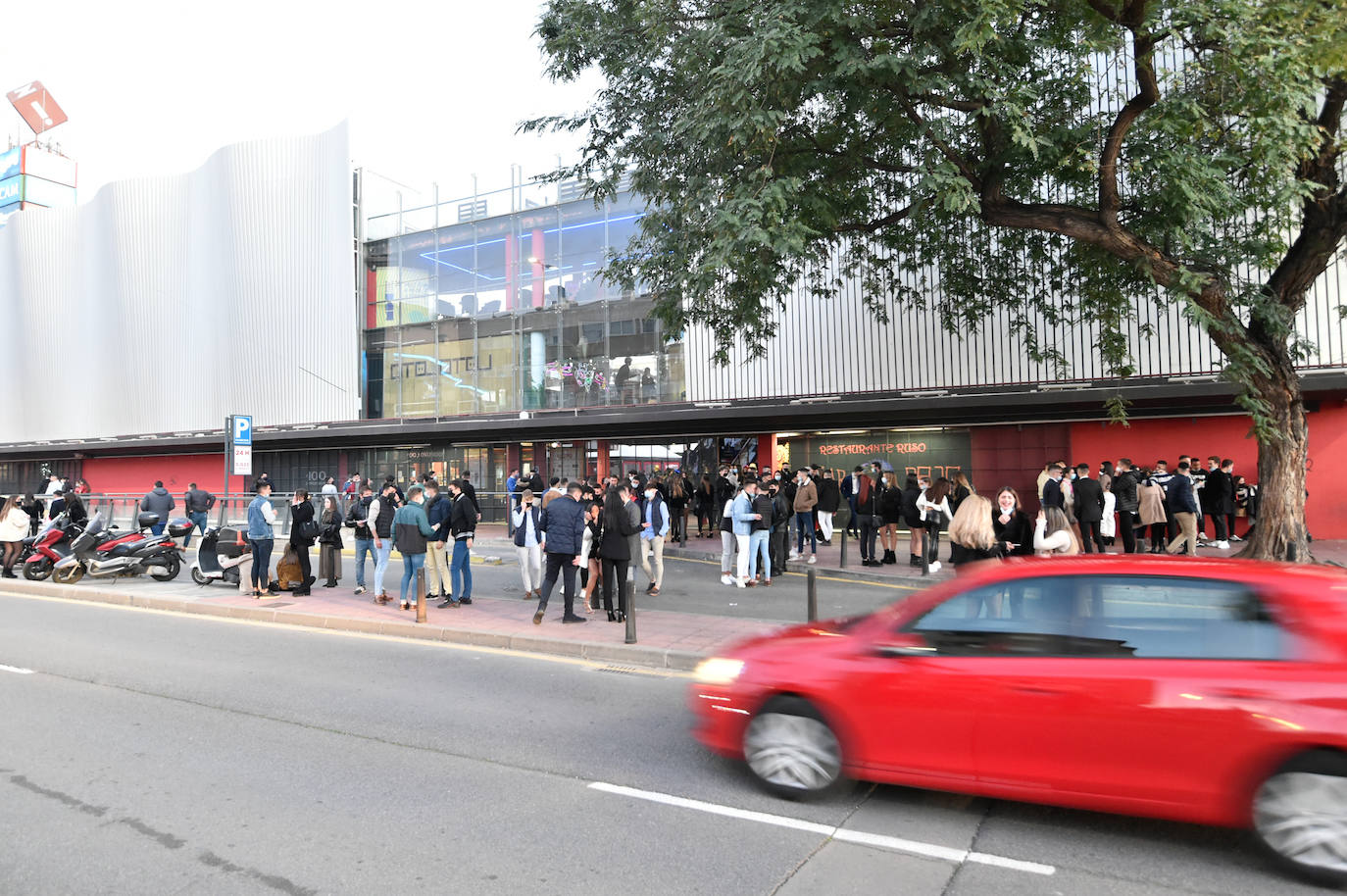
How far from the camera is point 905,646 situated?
4.60m

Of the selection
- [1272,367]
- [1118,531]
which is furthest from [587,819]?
[1118,531]

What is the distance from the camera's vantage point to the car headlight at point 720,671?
16.6 ft

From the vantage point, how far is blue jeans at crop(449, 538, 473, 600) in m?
11.7

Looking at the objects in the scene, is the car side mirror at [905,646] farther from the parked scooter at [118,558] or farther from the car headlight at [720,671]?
the parked scooter at [118,558]

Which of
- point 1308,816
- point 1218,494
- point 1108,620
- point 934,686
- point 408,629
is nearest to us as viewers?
point 1308,816

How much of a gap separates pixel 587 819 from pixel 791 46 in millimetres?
8603

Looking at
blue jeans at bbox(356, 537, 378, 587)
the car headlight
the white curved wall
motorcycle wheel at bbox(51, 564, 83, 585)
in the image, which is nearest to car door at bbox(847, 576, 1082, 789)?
the car headlight

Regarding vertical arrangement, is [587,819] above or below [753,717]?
below

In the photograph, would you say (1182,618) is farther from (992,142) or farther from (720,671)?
(992,142)

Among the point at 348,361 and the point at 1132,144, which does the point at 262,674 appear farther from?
the point at 348,361

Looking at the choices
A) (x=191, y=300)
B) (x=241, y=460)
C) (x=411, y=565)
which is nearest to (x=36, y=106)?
(x=191, y=300)

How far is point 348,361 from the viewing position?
104 feet

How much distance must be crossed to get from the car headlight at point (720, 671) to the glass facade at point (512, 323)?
20.1m

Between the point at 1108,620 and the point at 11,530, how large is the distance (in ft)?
64.6
